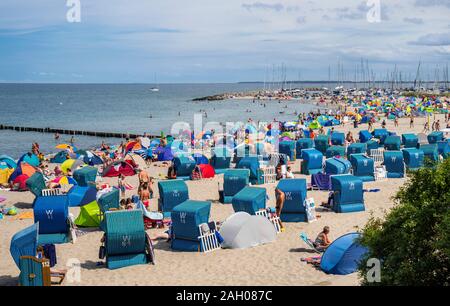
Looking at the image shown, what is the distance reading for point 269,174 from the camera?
2302 centimetres

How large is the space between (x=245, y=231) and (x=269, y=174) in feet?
29.8

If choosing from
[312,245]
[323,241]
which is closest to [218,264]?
[312,245]

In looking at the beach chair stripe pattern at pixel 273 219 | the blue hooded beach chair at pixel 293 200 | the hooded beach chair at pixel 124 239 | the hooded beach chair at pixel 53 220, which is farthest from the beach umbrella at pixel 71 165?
the hooded beach chair at pixel 124 239

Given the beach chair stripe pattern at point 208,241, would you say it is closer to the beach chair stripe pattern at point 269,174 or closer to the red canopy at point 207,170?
the beach chair stripe pattern at point 269,174

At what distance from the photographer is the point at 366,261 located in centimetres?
833

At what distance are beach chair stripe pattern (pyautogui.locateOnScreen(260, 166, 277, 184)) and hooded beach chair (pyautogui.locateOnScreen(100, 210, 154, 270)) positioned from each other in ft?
34.9

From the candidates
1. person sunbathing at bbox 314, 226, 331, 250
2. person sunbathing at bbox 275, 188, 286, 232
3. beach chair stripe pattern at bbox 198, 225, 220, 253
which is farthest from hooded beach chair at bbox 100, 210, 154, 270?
person sunbathing at bbox 275, 188, 286, 232

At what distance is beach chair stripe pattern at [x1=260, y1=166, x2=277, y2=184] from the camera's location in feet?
75.2

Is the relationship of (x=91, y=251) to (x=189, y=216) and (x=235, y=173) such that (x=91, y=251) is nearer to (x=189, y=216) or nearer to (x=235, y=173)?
(x=189, y=216)

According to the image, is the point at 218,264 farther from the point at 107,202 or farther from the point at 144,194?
the point at 144,194

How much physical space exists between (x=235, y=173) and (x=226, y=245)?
545cm

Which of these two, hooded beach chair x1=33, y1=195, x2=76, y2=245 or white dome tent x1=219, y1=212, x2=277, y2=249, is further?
hooded beach chair x1=33, y1=195, x2=76, y2=245

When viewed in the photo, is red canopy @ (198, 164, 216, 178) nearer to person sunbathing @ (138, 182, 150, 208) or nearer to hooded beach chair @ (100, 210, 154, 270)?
person sunbathing @ (138, 182, 150, 208)

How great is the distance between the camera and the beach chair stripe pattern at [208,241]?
13.9m
